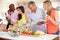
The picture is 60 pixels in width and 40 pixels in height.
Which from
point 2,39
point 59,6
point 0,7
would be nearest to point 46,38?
point 59,6

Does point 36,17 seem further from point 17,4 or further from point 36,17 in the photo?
point 17,4

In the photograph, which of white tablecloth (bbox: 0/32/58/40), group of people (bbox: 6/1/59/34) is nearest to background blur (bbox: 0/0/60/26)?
group of people (bbox: 6/1/59/34)

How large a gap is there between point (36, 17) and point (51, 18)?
0.16 m

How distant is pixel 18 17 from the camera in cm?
143

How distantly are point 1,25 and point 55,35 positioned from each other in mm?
620

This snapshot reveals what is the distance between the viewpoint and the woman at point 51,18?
135cm

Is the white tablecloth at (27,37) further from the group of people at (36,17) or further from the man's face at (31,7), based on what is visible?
the man's face at (31,7)

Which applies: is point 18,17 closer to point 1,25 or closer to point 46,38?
point 1,25

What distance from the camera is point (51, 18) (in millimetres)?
1361

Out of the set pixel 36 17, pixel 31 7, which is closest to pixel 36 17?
pixel 36 17

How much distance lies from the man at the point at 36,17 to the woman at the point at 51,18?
54 millimetres

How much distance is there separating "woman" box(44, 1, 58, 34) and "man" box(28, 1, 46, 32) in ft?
0.18

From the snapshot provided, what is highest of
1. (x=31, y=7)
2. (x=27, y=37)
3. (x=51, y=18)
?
(x=31, y=7)

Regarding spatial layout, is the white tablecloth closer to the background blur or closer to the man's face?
the background blur
